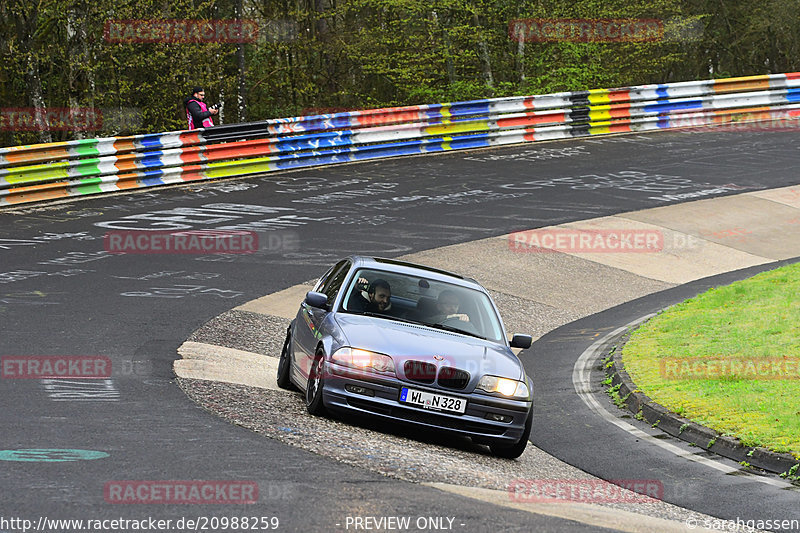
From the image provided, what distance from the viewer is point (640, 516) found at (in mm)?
7152

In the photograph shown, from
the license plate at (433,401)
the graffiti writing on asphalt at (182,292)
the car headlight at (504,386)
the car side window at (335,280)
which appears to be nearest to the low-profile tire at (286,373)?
the car side window at (335,280)

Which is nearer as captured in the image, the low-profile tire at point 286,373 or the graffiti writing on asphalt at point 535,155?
the low-profile tire at point 286,373

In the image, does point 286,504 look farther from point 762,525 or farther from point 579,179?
point 579,179

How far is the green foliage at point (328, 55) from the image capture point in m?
28.7

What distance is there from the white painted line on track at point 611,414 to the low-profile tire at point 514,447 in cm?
153

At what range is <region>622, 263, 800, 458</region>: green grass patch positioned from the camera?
32.1 ft

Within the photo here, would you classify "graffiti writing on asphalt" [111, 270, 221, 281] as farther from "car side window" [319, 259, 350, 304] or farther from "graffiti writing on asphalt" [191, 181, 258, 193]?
"graffiti writing on asphalt" [191, 181, 258, 193]

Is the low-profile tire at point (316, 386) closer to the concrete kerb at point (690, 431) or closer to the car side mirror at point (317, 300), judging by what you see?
the car side mirror at point (317, 300)

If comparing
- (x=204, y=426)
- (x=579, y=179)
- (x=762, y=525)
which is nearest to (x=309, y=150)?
(x=579, y=179)

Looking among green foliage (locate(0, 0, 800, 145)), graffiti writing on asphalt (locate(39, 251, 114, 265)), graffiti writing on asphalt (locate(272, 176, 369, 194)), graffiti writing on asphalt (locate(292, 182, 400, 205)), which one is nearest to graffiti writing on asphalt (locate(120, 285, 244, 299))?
graffiti writing on asphalt (locate(39, 251, 114, 265))

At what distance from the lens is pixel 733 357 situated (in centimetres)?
1197

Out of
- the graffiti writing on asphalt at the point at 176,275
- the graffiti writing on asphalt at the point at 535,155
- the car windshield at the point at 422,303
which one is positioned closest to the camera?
the car windshield at the point at 422,303

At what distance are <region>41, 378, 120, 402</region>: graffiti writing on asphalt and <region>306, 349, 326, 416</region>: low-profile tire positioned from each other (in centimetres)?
163

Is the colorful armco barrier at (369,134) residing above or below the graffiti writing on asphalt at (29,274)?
above
